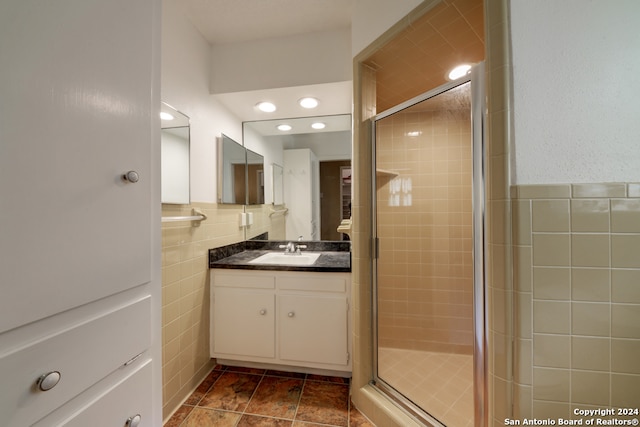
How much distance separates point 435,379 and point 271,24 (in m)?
2.45

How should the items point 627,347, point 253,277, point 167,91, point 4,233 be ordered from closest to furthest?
point 4,233
point 627,347
point 167,91
point 253,277

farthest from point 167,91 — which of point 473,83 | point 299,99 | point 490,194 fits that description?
point 490,194

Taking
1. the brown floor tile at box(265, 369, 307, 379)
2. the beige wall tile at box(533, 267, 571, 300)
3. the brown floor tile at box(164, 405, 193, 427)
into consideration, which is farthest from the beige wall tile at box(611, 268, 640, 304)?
the brown floor tile at box(164, 405, 193, 427)

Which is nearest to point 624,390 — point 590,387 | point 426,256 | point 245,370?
point 590,387

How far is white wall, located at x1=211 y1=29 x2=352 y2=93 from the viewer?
1672 millimetres

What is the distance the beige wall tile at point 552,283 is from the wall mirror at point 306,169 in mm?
1406

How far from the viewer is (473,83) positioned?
1.01 metres

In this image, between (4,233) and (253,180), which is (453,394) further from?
(253,180)

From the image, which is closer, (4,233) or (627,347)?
(4,233)

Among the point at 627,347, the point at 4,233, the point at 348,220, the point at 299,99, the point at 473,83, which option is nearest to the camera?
the point at 4,233

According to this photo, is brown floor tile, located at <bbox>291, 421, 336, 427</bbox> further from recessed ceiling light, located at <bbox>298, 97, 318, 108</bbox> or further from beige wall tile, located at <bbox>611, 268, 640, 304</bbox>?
recessed ceiling light, located at <bbox>298, 97, 318, 108</bbox>

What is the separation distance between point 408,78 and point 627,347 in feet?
5.10

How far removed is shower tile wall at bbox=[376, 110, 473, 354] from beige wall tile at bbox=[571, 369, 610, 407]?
48 cm

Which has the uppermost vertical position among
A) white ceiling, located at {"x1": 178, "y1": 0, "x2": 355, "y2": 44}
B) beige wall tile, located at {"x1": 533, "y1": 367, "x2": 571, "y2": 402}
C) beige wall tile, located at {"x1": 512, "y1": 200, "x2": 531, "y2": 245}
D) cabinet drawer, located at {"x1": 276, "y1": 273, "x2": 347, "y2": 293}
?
white ceiling, located at {"x1": 178, "y1": 0, "x2": 355, "y2": 44}
